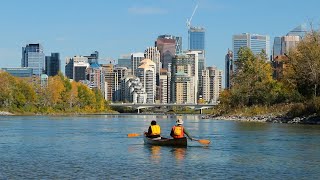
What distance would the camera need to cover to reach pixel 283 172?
25.4m

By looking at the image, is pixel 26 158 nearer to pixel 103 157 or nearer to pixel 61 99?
pixel 103 157

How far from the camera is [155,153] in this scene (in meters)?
33.2

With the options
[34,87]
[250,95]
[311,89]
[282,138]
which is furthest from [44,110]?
[282,138]

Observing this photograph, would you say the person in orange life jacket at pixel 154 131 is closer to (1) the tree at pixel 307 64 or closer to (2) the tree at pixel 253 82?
(1) the tree at pixel 307 64

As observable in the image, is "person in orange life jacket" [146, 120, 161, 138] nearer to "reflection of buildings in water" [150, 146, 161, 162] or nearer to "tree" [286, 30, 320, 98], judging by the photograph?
"reflection of buildings in water" [150, 146, 161, 162]

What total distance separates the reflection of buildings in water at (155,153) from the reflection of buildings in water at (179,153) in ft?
3.02

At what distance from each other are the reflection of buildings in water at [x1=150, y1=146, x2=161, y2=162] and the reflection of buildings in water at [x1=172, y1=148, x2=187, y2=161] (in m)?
0.92

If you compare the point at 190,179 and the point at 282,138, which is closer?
the point at 190,179

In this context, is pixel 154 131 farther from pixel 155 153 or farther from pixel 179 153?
pixel 179 153

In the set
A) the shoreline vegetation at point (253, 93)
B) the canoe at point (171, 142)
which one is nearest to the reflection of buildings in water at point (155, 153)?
the canoe at point (171, 142)

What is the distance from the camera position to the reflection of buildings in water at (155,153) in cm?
3066

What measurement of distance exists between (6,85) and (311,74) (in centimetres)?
7897

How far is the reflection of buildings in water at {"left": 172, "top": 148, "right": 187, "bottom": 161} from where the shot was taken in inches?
1214

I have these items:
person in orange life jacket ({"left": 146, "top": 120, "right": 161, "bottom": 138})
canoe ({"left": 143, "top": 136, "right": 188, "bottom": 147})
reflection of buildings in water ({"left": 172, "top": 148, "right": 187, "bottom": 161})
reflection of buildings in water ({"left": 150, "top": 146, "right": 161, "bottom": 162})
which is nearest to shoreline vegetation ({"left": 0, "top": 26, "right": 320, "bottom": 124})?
person in orange life jacket ({"left": 146, "top": 120, "right": 161, "bottom": 138})
